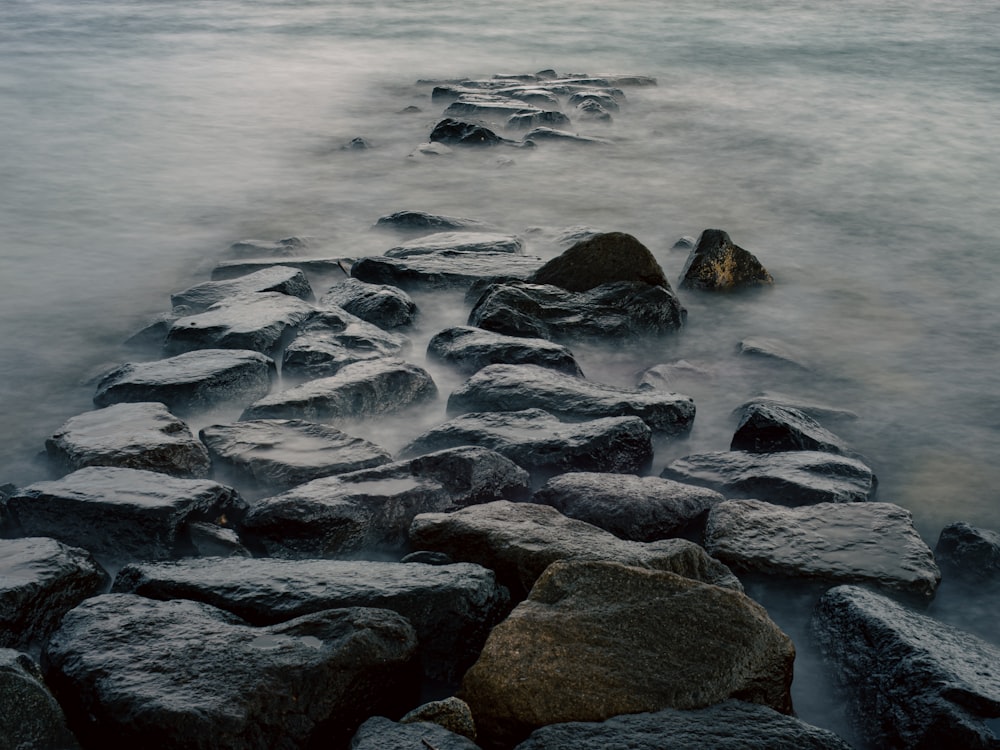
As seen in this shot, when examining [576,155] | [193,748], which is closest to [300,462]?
[193,748]

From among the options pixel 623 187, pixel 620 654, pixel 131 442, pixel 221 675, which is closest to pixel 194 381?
pixel 131 442

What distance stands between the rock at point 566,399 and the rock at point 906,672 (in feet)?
3.09

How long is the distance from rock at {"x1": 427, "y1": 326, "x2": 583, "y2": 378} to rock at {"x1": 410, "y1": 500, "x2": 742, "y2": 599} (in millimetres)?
1096

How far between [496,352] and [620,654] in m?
1.72

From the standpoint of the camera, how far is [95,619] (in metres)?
1.85

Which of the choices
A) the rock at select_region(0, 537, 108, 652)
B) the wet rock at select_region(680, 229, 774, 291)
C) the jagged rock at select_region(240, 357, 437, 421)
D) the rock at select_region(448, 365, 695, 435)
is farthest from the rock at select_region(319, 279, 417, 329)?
the rock at select_region(0, 537, 108, 652)

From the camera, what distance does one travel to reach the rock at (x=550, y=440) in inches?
106

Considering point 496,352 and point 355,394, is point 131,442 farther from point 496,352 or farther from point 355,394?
point 496,352

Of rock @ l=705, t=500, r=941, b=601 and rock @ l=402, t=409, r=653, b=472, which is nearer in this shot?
rock @ l=705, t=500, r=941, b=601

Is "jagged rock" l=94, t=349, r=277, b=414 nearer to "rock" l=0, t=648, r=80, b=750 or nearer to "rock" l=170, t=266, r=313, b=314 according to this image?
"rock" l=170, t=266, r=313, b=314

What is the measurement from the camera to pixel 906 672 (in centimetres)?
184

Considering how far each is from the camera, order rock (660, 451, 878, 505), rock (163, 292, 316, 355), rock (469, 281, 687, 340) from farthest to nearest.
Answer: rock (469, 281, 687, 340) → rock (163, 292, 316, 355) → rock (660, 451, 878, 505)

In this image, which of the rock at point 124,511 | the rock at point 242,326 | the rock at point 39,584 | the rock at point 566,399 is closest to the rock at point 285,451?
the rock at point 124,511

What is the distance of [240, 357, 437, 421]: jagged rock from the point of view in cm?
297
